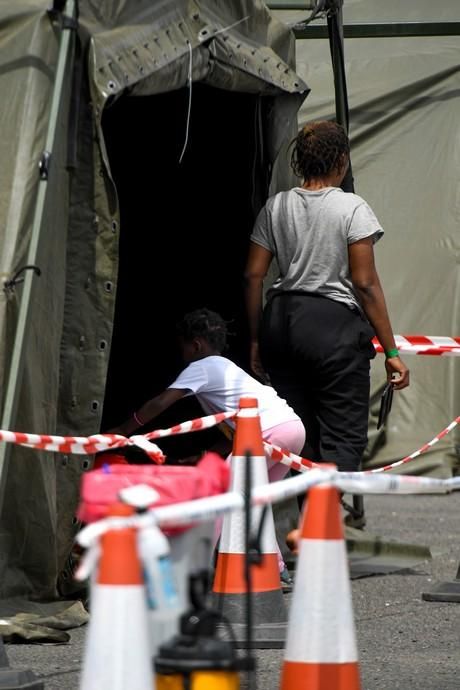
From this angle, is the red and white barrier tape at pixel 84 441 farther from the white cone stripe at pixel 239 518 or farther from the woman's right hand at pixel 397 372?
the woman's right hand at pixel 397 372

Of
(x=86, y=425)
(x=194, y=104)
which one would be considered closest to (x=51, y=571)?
(x=86, y=425)

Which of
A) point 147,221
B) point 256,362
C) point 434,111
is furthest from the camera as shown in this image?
point 434,111

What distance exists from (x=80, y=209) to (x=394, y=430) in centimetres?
633

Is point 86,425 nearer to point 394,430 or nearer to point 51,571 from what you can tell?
point 51,571

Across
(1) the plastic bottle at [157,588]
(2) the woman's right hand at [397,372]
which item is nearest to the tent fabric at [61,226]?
(2) the woman's right hand at [397,372]

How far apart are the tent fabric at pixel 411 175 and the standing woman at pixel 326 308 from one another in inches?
198

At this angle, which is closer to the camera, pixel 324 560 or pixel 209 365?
pixel 324 560

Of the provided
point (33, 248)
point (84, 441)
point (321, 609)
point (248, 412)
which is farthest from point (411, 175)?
point (321, 609)

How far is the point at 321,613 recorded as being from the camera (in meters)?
3.48

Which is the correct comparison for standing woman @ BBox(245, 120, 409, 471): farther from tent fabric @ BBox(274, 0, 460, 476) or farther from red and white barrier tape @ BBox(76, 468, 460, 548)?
tent fabric @ BBox(274, 0, 460, 476)

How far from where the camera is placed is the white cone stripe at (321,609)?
3479 millimetres

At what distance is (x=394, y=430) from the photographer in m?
11.7

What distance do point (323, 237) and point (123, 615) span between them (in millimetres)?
3638

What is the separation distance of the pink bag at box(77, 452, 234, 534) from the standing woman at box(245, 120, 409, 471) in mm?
2970
